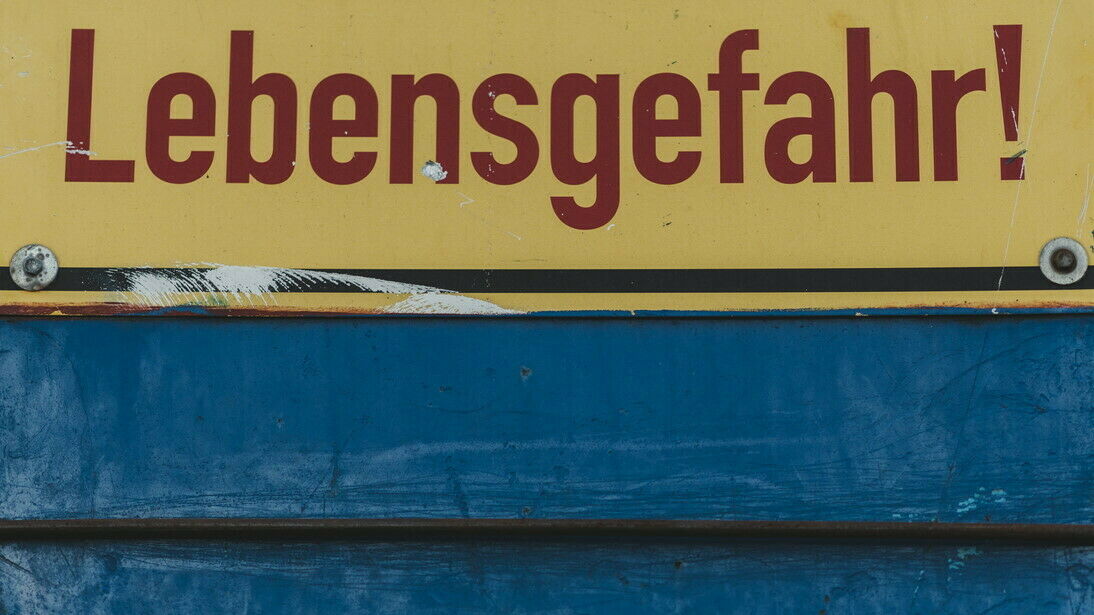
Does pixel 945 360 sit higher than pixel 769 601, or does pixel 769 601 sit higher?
pixel 945 360

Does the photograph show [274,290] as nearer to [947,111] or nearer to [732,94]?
[732,94]

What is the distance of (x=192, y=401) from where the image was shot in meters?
1.18

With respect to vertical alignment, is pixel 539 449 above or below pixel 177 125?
below

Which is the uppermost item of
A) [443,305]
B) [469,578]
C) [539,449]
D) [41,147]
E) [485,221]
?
[41,147]

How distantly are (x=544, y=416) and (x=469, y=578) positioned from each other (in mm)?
230

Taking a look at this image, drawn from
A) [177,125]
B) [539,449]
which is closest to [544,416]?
[539,449]

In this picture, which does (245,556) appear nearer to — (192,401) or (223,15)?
(192,401)

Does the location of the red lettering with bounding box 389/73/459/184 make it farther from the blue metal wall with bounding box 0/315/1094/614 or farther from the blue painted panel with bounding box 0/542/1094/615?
the blue painted panel with bounding box 0/542/1094/615

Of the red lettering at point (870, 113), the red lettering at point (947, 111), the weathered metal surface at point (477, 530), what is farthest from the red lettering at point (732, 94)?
the weathered metal surface at point (477, 530)

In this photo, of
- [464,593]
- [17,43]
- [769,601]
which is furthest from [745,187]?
[17,43]

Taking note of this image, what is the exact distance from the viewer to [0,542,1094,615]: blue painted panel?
45.4 inches

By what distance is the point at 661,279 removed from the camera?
1.19m

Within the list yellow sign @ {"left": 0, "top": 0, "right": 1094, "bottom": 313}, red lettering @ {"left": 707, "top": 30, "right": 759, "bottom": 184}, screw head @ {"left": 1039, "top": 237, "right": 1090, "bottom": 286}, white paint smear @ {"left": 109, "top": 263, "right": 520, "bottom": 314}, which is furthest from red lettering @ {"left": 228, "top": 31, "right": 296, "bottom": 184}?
screw head @ {"left": 1039, "top": 237, "right": 1090, "bottom": 286}

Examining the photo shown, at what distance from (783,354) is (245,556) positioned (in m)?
0.75
